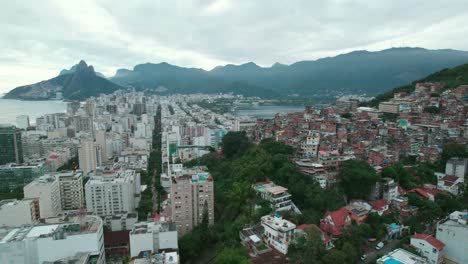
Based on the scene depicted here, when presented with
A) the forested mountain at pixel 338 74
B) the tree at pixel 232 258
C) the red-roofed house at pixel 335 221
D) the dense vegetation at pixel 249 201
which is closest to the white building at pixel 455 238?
the red-roofed house at pixel 335 221

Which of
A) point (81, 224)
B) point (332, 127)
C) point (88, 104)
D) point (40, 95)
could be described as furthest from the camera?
point (40, 95)

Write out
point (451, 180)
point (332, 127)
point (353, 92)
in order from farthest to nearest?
point (353, 92) → point (332, 127) → point (451, 180)

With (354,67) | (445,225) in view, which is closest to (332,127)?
(445,225)

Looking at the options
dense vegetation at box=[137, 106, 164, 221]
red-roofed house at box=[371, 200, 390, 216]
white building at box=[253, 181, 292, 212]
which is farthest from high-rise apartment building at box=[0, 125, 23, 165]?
red-roofed house at box=[371, 200, 390, 216]

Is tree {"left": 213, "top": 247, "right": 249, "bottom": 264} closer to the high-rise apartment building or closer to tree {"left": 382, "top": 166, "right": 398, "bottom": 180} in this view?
tree {"left": 382, "top": 166, "right": 398, "bottom": 180}

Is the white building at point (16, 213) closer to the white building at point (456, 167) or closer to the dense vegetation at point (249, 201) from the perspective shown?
the dense vegetation at point (249, 201)

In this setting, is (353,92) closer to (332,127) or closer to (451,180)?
(332,127)
